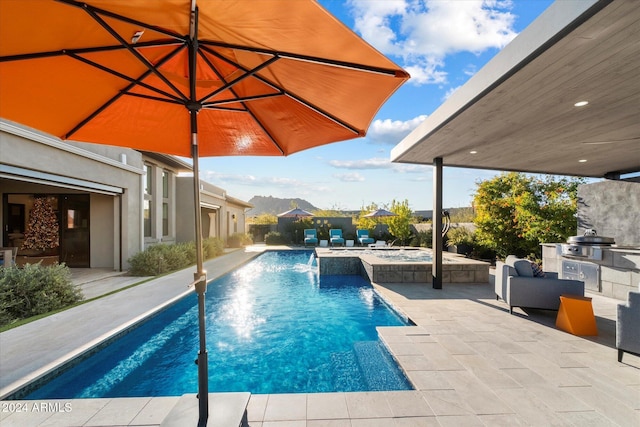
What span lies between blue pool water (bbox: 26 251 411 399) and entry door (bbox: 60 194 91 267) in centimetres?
650

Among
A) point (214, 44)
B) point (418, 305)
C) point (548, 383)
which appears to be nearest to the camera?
point (214, 44)

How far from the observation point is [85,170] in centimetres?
822

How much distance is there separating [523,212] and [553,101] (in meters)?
8.25

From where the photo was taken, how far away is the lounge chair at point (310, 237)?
2033cm

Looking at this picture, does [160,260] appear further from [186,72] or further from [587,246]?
[587,246]

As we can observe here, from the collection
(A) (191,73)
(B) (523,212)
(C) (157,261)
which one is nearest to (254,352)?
(A) (191,73)

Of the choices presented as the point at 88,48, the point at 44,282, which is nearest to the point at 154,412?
the point at 88,48

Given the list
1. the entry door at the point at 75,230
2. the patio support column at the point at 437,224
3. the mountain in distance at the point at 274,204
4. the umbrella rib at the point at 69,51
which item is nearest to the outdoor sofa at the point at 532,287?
the patio support column at the point at 437,224

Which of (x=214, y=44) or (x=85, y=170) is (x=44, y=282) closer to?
(x=85, y=170)

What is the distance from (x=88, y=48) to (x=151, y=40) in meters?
0.42

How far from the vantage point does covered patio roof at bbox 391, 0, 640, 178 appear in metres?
2.51

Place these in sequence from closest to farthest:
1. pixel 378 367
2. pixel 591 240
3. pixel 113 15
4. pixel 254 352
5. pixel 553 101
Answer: pixel 113 15 < pixel 378 367 < pixel 553 101 < pixel 254 352 < pixel 591 240

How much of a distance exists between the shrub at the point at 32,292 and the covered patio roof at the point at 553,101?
7.45 metres

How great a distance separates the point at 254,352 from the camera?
14.7 feet
